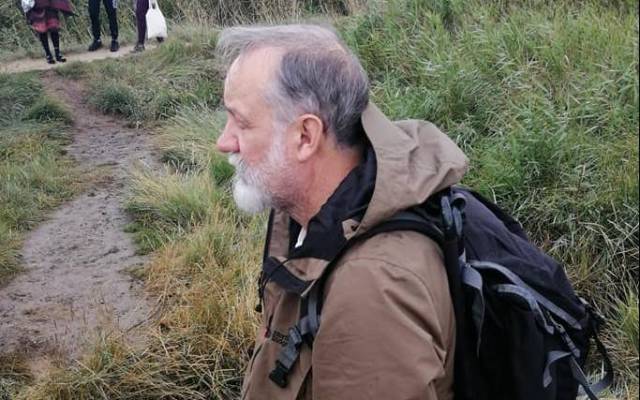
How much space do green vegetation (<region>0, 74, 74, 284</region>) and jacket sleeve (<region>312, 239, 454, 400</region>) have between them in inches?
135

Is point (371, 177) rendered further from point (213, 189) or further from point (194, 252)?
point (213, 189)

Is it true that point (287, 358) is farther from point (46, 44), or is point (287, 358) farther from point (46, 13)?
point (46, 44)

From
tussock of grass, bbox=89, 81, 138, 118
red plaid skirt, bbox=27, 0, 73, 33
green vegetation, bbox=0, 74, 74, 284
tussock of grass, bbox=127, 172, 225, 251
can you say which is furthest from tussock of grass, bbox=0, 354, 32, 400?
red plaid skirt, bbox=27, 0, 73, 33

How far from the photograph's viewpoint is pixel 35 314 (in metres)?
3.87

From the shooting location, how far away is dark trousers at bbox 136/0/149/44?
9773mm

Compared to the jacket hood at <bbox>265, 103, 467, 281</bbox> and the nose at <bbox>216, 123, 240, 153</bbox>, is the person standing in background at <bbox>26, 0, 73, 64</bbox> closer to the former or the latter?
the nose at <bbox>216, 123, 240, 153</bbox>

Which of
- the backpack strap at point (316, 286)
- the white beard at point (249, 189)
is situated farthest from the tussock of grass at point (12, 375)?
the backpack strap at point (316, 286)

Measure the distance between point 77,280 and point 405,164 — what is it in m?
3.20

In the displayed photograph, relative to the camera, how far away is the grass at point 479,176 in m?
2.87

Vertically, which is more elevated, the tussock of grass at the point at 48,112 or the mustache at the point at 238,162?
the mustache at the point at 238,162

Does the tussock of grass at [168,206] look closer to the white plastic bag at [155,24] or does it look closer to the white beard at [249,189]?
the white beard at [249,189]

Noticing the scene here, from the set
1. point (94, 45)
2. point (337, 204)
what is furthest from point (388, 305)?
point (94, 45)

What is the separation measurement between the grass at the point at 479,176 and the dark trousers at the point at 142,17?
4690mm

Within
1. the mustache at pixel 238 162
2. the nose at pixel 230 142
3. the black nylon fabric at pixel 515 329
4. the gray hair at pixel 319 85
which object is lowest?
the black nylon fabric at pixel 515 329
